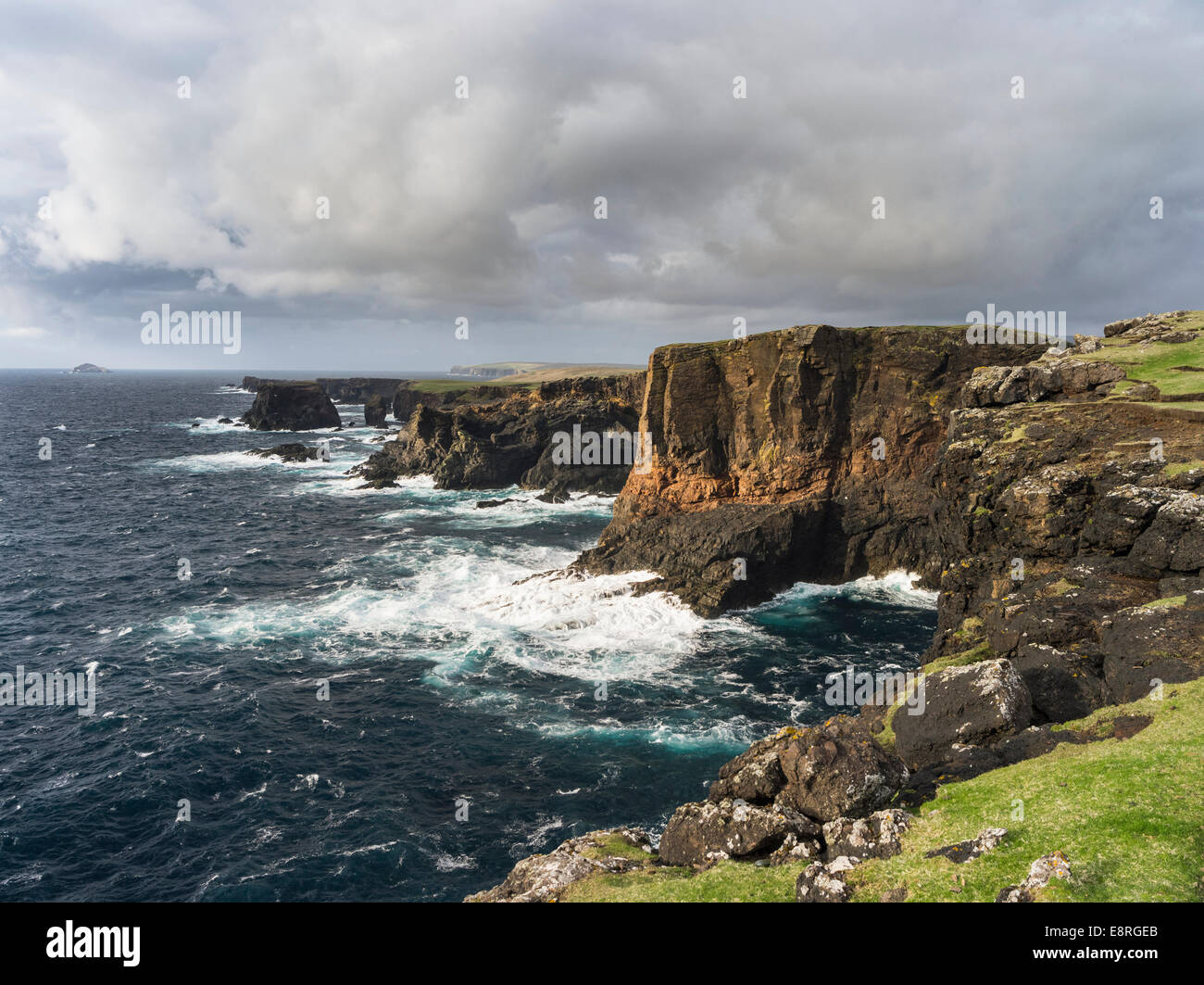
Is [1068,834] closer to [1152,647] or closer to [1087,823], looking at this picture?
[1087,823]

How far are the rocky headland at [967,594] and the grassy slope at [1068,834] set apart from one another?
2.6 inches

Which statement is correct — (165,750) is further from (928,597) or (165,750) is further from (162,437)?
(162,437)

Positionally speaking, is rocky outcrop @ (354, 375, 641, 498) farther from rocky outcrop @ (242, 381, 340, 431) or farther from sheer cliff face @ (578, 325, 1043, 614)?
rocky outcrop @ (242, 381, 340, 431)

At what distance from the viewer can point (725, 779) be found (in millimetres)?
18219

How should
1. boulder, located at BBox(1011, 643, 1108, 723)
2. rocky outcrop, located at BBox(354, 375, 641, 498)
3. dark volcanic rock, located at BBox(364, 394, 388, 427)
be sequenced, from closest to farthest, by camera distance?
1. boulder, located at BBox(1011, 643, 1108, 723)
2. rocky outcrop, located at BBox(354, 375, 641, 498)
3. dark volcanic rock, located at BBox(364, 394, 388, 427)

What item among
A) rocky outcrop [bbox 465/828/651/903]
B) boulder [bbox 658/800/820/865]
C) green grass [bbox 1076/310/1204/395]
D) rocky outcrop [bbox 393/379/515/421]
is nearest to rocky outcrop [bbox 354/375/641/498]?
rocky outcrop [bbox 393/379/515/421]

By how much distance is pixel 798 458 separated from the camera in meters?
57.1

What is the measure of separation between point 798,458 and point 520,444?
56.4 metres

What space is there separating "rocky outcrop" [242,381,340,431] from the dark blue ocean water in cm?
9439

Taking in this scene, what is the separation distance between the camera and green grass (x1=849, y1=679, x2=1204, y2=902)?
1100 centimetres

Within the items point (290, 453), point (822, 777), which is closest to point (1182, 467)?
point (822, 777)

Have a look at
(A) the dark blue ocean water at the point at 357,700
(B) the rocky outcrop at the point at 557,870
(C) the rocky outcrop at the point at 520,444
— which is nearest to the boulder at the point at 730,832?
(B) the rocky outcrop at the point at 557,870
